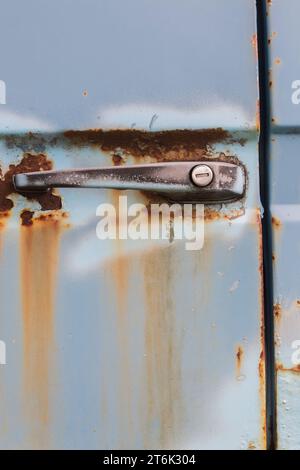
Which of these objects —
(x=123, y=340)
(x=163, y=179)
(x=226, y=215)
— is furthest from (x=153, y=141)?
Answer: (x=123, y=340)

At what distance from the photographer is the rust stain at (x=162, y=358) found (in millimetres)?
1092

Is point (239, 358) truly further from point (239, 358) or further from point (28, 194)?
point (28, 194)

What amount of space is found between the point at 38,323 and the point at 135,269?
197 millimetres

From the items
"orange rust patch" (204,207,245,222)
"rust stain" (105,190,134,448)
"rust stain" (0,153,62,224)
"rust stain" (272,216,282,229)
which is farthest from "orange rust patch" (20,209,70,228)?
"rust stain" (272,216,282,229)

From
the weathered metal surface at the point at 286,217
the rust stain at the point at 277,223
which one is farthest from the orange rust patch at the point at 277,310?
the rust stain at the point at 277,223

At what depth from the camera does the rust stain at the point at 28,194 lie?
1108mm

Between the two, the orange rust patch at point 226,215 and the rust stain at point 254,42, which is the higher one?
the rust stain at point 254,42

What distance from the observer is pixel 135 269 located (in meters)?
1.09

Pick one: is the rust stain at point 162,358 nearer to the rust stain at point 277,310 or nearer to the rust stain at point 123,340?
the rust stain at point 123,340

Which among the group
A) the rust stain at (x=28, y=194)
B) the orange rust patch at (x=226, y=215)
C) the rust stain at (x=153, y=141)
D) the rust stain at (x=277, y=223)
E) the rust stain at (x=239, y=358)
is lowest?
the rust stain at (x=239, y=358)

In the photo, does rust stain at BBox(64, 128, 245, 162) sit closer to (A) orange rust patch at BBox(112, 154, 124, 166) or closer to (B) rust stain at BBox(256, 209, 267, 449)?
(A) orange rust patch at BBox(112, 154, 124, 166)

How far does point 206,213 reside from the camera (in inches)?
43.3

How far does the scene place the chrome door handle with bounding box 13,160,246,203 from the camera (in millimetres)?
1094

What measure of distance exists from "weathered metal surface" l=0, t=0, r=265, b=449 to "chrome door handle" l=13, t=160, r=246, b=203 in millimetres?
20
